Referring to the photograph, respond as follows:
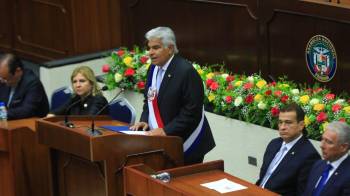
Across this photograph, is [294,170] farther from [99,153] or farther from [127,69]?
[127,69]

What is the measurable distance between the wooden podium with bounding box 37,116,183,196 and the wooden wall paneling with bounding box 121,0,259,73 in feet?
7.53

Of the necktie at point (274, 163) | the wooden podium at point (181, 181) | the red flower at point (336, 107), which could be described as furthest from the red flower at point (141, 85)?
the wooden podium at point (181, 181)

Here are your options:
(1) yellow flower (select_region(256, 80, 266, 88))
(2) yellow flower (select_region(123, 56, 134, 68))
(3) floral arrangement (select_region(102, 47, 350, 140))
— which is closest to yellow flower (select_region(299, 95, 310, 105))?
(3) floral arrangement (select_region(102, 47, 350, 140))

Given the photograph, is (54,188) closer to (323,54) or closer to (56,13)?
(323,54)

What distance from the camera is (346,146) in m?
5.06

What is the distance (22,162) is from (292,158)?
215cm

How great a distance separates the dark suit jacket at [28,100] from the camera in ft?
23.2

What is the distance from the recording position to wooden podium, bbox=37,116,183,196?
5.45m

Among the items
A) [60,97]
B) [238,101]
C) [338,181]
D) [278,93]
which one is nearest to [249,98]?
[238,101]

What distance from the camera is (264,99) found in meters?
7.14

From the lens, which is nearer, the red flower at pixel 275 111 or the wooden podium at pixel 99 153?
the wooden podium at pixel 99 153

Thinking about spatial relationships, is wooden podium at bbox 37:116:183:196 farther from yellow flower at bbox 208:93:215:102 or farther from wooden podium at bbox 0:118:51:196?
yellow flower at bbox 208:93:215:102

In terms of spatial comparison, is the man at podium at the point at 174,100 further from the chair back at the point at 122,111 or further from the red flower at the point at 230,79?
the red flower at the point at 230,79

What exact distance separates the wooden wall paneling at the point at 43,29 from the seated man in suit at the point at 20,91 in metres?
2.39
